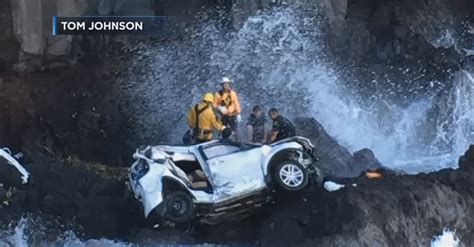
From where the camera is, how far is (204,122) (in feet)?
37.6

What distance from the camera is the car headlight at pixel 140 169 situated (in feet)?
34.7

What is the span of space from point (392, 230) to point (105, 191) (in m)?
3.20

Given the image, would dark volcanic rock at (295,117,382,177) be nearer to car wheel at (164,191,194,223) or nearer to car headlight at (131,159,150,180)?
car wheel at (164,191,194,223)

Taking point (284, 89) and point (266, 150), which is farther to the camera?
point (284, 89)

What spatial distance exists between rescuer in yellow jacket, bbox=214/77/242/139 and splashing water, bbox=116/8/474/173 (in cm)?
151

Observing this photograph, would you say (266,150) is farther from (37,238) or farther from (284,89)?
(284,89)

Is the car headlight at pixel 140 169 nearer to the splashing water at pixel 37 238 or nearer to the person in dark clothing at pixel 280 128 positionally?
the splashing water at pixel 37 238

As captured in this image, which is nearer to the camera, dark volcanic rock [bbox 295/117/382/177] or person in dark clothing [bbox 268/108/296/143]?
person in dark clothing [bbox 268/108/296/143]

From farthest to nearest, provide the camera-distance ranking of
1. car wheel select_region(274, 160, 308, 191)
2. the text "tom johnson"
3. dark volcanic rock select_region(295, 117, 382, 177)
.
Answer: the text "tom johnson" → dark volcanic rock select_region(295, 117, 382, 177) → car wheel select_region(274, 160, 308, 191)

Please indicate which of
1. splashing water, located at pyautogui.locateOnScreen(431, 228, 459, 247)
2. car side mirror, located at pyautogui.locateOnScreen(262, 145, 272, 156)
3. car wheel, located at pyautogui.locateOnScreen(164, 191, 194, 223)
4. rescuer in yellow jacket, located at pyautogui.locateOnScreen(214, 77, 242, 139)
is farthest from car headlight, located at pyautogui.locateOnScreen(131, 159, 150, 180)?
splashing water, located at pyautogui.locateOnScreen(431, 228, 459, 247)

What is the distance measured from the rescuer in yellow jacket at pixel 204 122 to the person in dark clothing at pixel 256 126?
1.31 feet

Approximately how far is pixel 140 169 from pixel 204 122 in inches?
44.3

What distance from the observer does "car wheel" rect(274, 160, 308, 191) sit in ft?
34.4

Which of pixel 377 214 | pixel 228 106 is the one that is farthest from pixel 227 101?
pixel 377 214
